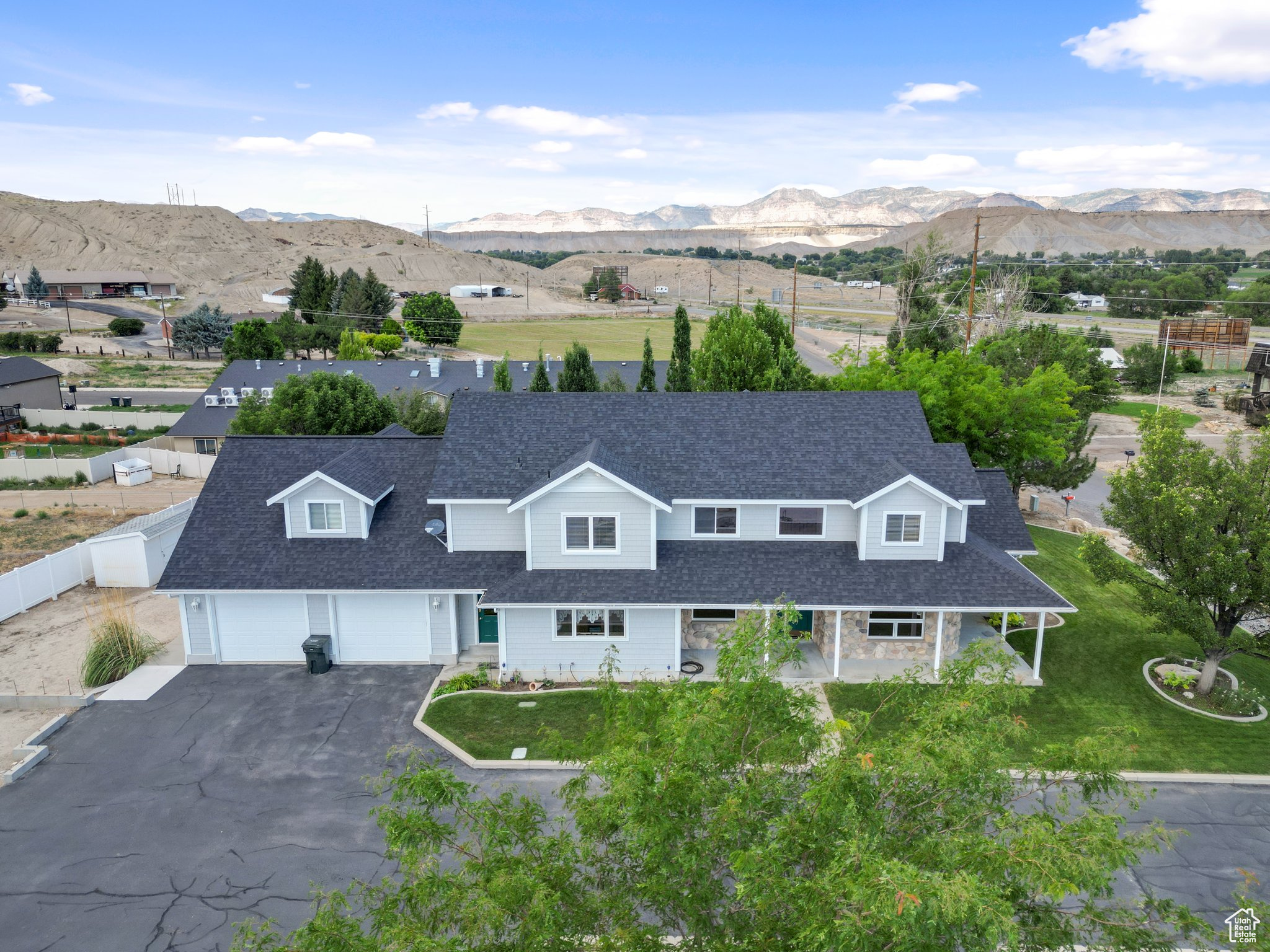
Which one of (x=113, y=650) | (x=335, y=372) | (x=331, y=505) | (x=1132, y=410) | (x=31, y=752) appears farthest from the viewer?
(x=1132, y=410)

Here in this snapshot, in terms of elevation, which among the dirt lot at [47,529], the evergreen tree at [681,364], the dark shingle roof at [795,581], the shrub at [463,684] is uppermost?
the evergreen tree at [681,364]

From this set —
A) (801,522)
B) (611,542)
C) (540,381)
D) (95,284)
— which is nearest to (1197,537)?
(801,522)

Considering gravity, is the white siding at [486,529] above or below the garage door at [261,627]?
above

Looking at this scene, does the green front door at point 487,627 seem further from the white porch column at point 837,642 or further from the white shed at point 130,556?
the white shed at point 130,556

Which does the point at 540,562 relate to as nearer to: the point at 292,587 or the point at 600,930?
the point at 292,587

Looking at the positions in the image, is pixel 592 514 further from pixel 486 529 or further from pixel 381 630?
pixel 381 630

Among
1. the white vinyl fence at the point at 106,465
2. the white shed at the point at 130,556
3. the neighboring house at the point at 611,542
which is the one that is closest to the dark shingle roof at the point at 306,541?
the neighboring house at the point at 611,542

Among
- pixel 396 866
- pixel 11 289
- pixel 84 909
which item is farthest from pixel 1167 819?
pixel 11 289
